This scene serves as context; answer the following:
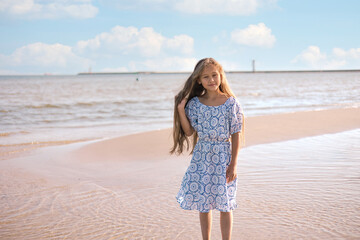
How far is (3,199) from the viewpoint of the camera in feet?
15.2

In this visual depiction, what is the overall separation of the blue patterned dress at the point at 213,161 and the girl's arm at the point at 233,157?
0.13ft

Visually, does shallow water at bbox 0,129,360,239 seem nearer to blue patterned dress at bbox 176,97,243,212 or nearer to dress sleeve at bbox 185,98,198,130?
blue patterned dress at bbox 176,97,243,212

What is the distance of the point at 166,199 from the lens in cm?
446

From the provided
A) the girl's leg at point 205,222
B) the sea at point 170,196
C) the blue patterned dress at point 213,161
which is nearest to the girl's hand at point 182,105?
the blue patterned dress at point 213,161

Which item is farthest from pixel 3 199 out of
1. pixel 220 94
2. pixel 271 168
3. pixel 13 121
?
pixel 13 121

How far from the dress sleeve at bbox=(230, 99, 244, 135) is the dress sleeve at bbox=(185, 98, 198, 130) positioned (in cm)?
30

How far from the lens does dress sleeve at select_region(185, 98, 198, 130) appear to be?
9.71 ft

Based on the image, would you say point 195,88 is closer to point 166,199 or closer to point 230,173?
point 230,173

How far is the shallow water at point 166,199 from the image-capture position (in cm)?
356

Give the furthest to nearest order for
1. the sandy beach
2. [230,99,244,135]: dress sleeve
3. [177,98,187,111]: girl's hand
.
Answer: the sandy beach
[177,98,187,111]: girl's hand
[230,99,244,135]: dress sleeve

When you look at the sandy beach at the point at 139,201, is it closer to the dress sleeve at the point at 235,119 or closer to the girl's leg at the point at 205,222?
the girl's leg at the point at 205,222

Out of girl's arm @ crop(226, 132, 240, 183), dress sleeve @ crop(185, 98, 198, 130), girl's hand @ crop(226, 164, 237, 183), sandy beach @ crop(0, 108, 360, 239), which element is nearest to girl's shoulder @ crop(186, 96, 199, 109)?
dress sleeve @ crop(185, 98, 198, 130)

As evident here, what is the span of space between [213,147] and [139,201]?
1883 mm

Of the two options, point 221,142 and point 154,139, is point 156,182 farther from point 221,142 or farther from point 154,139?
point 154,139
